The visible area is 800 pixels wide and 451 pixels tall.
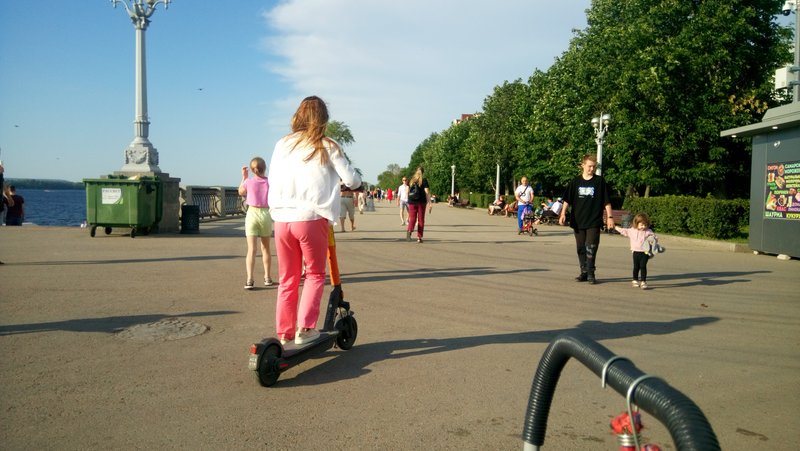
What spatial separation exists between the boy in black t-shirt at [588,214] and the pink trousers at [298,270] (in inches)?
241

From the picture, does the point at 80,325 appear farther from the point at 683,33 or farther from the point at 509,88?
the point at 509,88

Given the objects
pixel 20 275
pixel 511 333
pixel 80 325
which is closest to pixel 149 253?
pixel 20 275

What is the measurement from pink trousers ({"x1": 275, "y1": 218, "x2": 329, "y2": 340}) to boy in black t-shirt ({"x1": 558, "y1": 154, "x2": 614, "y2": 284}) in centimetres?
612

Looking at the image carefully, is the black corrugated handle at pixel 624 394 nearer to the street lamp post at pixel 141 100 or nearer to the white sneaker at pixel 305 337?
the white sneaker at pixel 305 337

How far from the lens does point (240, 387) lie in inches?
174

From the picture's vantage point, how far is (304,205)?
4.67 meters

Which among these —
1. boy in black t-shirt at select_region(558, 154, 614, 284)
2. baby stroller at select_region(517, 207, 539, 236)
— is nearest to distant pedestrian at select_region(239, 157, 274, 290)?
boy in black t-shirt at select_region(558, 154, 614, 284)

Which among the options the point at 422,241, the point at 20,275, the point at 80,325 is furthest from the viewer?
the point at 422,241

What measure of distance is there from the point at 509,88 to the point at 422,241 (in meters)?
41.9

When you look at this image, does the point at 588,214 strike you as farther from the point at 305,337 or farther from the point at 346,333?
the point at 305,337

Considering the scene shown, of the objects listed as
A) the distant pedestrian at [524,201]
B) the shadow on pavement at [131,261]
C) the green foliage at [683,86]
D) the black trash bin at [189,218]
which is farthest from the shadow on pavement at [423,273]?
the green foliage at [683,86]

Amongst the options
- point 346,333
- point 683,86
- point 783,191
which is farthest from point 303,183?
point 683,86

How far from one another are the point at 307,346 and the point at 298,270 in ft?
2.01

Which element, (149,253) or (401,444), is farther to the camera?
(149,253)
